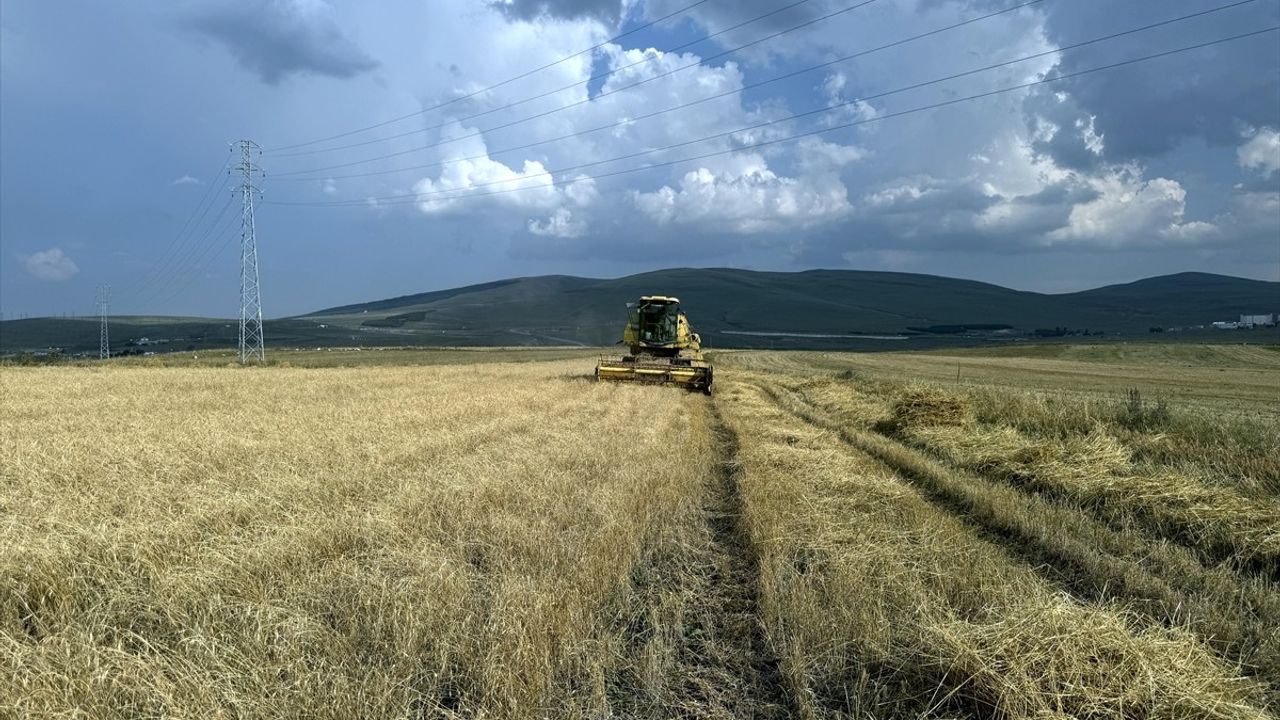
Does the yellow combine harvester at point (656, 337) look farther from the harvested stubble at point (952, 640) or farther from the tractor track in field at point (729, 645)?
the harvested stubble at point (952, 640)

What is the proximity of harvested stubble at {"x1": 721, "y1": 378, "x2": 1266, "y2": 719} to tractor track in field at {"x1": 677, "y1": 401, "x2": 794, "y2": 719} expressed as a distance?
135 mm

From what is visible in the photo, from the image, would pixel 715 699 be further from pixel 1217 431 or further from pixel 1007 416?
pixel 1007 416

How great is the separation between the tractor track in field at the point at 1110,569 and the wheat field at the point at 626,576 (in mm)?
32

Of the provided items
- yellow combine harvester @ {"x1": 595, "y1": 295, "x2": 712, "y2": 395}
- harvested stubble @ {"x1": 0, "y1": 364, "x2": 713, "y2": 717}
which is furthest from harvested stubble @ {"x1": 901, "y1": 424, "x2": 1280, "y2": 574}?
yellow combine harvester @ {"x1": 595, "y1": 295, "x2": 712, "y2": 395}

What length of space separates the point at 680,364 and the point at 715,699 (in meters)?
22.3

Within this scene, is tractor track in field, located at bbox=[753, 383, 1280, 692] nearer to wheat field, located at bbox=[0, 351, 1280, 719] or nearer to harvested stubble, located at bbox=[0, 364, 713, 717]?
wheat field, located at bbox=[0, 351, 1280, 719]

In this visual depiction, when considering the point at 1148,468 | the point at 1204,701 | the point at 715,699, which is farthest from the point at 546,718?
the point at 1148,468

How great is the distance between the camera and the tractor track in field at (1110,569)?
4691 mm

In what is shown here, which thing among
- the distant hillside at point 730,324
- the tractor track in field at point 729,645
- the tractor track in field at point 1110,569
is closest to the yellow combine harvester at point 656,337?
the tractor track in field at point 1110,569

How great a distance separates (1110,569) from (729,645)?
3490mm

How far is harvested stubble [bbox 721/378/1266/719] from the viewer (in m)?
3.59

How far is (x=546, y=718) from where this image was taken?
11.3 feet

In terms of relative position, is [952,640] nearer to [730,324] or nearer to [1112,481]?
[1112,481]

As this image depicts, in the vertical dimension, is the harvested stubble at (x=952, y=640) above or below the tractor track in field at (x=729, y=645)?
above
